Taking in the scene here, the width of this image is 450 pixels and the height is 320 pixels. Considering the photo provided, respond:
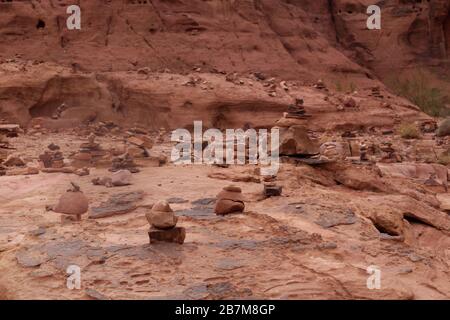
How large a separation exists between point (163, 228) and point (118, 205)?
1927 mm

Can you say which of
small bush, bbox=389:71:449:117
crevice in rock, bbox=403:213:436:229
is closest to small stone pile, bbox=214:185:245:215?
crevice in rock, bbox=403:213:436:229

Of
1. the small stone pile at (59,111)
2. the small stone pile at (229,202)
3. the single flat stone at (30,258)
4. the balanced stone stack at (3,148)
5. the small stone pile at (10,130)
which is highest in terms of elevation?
the small stone pile at (59,111)

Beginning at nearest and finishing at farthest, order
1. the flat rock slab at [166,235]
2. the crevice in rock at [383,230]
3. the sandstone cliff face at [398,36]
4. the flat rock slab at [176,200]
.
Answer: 1. the flat rock slab at [166,235]
2. the crevice in rock at [383,230]
3. the flat rock slab at [176,200]
4. the sandstone cliff face at [398,36]

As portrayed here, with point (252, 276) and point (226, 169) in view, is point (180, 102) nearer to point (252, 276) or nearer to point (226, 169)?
point (226, 169)

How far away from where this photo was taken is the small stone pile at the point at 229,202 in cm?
659

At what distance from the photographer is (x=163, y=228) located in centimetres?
541

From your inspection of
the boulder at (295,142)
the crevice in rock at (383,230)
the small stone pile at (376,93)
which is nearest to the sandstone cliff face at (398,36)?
the small stone pile at (376,93)

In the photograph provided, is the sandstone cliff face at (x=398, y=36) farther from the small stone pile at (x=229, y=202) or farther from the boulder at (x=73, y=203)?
the boulder at (x=73, y=203)

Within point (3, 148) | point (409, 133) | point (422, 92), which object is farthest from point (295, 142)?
point (422, 92)

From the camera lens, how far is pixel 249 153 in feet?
38.7

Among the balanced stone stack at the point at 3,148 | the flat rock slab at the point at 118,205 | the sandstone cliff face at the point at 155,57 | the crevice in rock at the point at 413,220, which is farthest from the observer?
the sandstone cliff face at the point at 155,57

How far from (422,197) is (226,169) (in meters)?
3.39

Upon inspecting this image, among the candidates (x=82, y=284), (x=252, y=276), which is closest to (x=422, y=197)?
(x=252, y=276)

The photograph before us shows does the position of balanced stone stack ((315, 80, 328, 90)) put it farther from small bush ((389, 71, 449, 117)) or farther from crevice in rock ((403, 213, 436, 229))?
crevice in rock ((403, 213, 436, 229))
